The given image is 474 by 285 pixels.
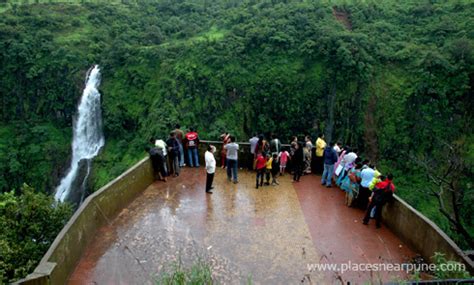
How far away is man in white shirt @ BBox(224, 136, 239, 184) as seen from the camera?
442 inches

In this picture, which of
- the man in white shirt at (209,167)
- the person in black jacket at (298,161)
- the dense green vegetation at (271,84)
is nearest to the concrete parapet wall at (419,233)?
the person in black jacket at (298,161)

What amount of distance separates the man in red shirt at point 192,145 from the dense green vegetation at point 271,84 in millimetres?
15378

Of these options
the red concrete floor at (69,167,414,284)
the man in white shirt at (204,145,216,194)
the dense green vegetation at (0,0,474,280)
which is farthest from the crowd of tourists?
the dense green vegetation at (0,0,474,280)

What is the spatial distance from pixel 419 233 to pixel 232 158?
524 cm

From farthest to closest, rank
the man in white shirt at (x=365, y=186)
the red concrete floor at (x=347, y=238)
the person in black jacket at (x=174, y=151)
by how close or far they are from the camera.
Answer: the person in black jacket at (x=174, y=151) < the man in white shirt at (x=365, y=186) < the red concrete floor at (x=347, y=238)

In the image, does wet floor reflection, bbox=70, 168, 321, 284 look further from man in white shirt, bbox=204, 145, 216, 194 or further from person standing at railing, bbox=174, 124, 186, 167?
person standing at railing, bbox=174, 124, 186, 167

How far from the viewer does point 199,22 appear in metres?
39.4

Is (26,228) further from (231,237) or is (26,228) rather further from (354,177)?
(354,177)

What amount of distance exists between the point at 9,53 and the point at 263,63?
2261 cm

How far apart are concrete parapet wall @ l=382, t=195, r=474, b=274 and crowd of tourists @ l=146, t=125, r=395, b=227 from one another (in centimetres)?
28

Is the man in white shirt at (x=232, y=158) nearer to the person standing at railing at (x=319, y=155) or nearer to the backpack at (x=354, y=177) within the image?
the person standing at railing at (x=319, y=155)

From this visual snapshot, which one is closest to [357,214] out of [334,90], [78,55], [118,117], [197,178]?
[197,178]

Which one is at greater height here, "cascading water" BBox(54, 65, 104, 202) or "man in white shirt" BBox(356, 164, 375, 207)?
"man in white shirt" BBox(356, 164, 375, 207)

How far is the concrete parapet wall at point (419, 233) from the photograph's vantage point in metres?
6.74
